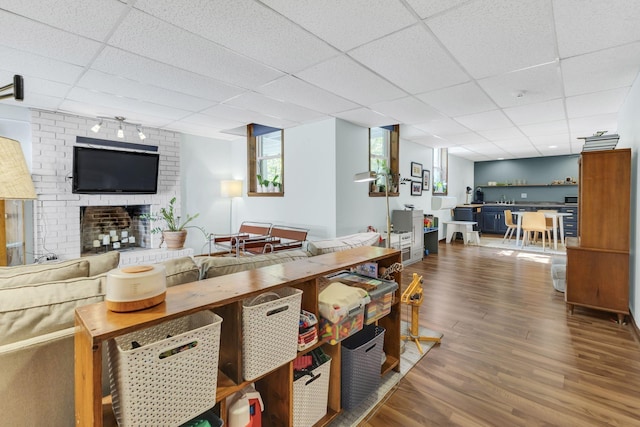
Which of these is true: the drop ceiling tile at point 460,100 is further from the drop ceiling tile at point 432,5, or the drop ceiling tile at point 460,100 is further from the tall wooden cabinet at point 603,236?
the drop ceiling tile at point 432,5

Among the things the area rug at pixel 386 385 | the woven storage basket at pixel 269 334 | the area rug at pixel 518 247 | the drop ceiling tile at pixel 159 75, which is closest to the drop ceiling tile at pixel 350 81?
the drop ceiling tile at pixel 159 75

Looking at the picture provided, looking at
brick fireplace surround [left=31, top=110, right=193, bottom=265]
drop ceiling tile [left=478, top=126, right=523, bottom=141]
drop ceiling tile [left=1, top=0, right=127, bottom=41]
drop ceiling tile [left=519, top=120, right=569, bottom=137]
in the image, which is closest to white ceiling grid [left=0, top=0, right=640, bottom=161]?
drop ceiling tile [left=1, top=0, right=127, bottom=41]

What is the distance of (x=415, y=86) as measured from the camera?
10.4 feet

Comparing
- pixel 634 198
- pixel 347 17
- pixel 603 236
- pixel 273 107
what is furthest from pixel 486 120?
pixel 347 17

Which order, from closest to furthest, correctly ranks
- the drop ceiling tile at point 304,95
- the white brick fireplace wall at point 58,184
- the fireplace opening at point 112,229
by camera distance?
1. the drop ceiling tile at point 304,95
2. the white brick fireplace wall at point 58,184
3. the fireplace opening at point 112,229

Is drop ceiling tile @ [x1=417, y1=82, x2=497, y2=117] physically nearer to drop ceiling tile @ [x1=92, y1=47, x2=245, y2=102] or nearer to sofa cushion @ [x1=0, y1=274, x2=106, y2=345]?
drop ceiling tile @ [x1=92, y1=47, x2=245, y2=102]

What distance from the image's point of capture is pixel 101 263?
5.58 feet

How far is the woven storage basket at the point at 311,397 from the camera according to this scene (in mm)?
1508

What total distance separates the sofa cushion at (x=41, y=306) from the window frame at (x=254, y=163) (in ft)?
13.1

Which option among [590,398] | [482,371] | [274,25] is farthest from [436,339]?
[274,25]

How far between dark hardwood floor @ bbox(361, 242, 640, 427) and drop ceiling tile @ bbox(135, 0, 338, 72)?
2540 mm

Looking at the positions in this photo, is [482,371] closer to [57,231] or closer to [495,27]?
[495,27]

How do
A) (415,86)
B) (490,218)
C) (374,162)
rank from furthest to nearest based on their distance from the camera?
(490,218)
(374,162)
(415,86)

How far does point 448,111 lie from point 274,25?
9.44ft
